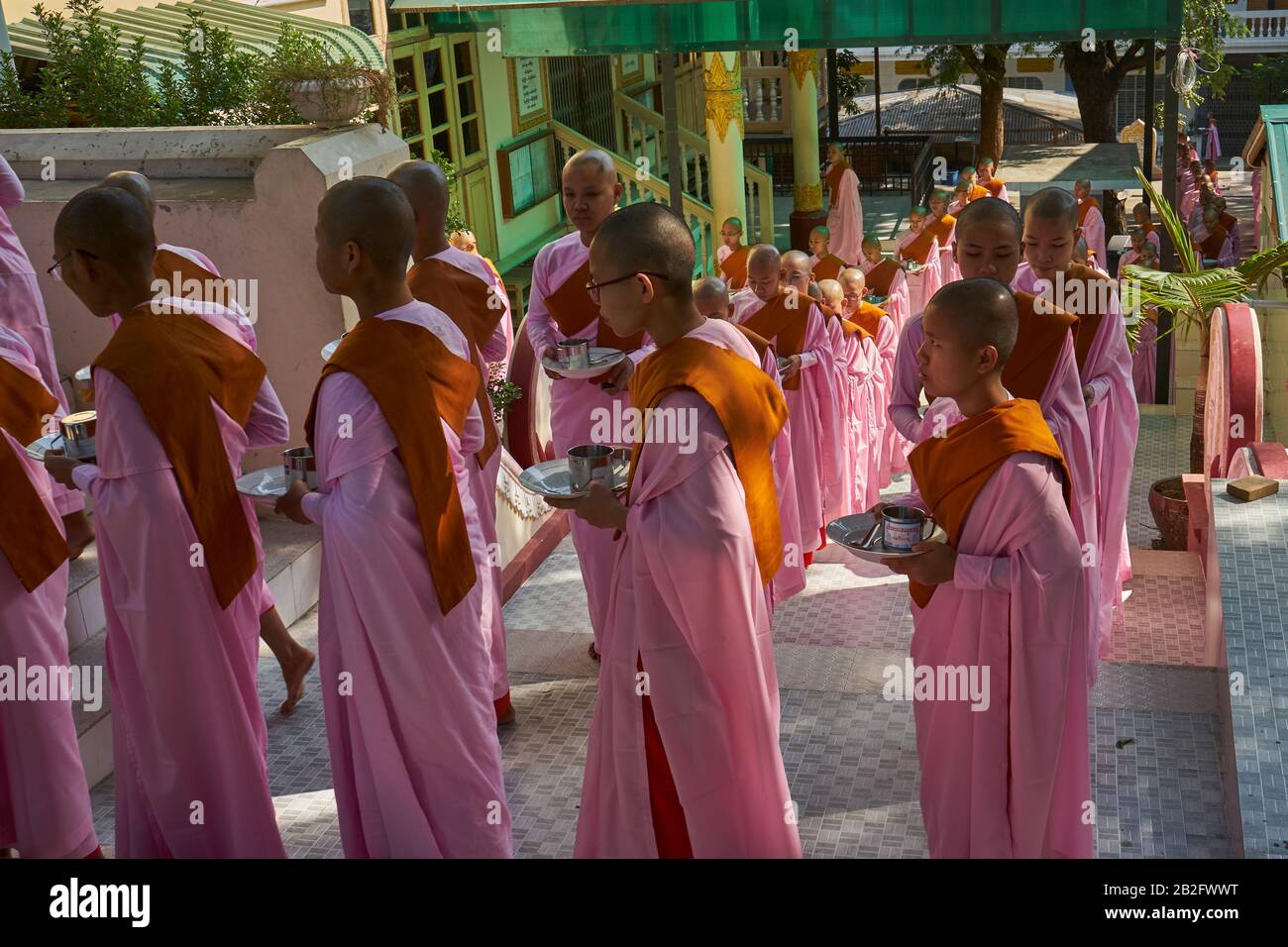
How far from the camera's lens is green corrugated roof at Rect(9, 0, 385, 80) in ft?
35.4

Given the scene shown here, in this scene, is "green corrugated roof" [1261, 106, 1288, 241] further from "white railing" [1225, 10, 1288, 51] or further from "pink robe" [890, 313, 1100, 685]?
"white railing" [1225, 10, 1288, 51]

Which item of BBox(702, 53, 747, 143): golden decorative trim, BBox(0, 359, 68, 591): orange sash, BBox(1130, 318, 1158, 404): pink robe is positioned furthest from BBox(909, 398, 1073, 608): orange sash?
BBox(702, 53, 747, 143): golden decorative trim

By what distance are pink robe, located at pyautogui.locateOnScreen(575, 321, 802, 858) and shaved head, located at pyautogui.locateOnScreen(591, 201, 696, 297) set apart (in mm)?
194

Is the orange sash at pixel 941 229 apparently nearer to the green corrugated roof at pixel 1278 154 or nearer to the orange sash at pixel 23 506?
the green corrugated roof at pixel 1278 154

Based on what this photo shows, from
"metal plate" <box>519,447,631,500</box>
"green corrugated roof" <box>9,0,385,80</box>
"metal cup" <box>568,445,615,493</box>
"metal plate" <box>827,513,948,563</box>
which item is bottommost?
"metal plate" <box>827,513,948,563</box>

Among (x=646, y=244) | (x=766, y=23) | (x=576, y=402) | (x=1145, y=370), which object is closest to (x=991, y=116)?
(x=766, y=23)

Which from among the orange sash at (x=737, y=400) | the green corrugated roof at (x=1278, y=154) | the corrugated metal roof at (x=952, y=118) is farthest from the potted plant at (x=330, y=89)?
the corrugated metal roof at (x=952, y=118)

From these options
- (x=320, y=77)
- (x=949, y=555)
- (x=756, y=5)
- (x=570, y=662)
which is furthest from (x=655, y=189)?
(x=949, y=555)

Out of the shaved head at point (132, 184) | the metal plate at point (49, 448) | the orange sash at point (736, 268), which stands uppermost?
the shaved head at point (132, 184)

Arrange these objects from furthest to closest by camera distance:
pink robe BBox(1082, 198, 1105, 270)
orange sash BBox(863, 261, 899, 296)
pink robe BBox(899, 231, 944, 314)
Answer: pink robe BBox(1082, 198, 1105, 270) → pink robe BBox(899, 231, 944, 314) → orange sash BBox(863, 261, 899, 296)

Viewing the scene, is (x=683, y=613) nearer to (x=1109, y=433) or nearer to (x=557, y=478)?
(x=557, y=478)

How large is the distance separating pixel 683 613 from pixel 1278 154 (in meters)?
12.9

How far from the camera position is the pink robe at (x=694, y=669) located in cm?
368

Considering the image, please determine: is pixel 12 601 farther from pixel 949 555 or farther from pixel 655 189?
pixel 655 189
